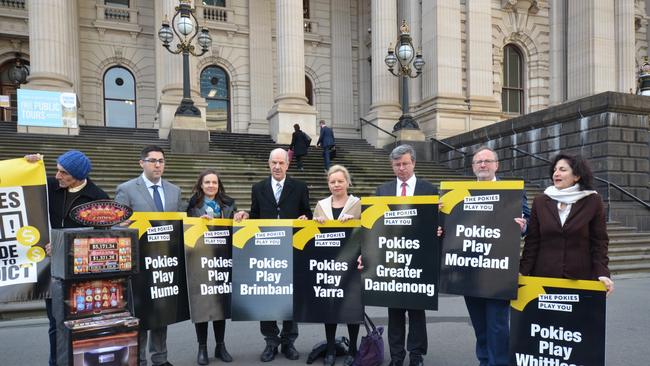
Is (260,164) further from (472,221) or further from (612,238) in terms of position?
(472,221)

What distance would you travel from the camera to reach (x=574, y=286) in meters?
3.72

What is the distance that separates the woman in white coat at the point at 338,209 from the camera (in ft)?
15.6

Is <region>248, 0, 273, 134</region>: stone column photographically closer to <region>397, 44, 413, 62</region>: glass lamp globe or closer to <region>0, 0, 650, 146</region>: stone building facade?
<region>0, 0, 650, 146</region>: stone building facade

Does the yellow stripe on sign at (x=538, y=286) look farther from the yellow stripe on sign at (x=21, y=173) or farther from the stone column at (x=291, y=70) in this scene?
the stone column at (x=291, y=70)

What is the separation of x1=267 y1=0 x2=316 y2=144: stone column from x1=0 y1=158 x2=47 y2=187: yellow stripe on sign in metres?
16.2

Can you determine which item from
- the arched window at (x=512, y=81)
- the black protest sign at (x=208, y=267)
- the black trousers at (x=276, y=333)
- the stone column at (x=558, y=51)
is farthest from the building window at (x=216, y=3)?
the black trousers at (x=276, y=333)

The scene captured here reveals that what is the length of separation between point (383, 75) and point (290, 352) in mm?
19425

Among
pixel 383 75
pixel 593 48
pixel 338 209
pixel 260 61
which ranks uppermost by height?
pixel 260 61

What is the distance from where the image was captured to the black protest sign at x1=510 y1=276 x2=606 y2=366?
3.66 metres

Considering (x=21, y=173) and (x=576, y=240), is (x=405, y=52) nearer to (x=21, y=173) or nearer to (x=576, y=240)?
(x=576, y=240)

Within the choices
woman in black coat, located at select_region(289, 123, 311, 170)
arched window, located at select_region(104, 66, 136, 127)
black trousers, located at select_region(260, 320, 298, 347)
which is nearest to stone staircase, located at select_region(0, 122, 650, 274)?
woman in black coat, located at select_region(289, 123, 311, 170)

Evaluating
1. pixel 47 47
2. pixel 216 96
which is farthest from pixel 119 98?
pixel 47 47

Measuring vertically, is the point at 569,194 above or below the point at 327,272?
above

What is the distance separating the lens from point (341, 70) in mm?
27844
